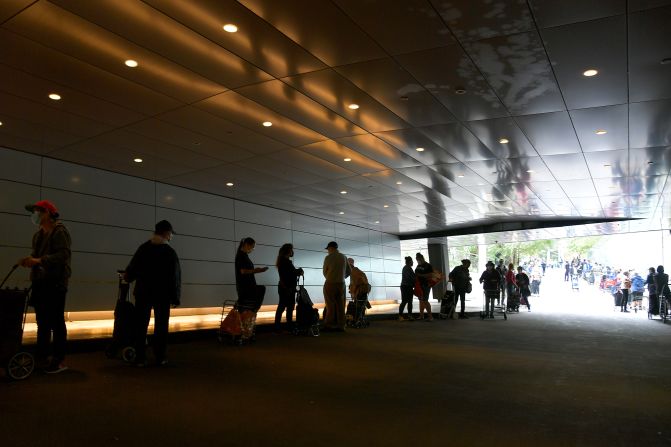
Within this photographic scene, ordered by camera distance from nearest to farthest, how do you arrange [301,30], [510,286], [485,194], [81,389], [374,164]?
[81,389]
[301,30]
[374,164]
[485,194]
[510,286]

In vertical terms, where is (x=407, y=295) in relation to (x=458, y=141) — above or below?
below

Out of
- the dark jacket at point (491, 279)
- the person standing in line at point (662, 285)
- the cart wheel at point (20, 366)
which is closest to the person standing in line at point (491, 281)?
the dark jacket at point (491, 279)

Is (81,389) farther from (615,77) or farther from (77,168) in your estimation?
(77,168)

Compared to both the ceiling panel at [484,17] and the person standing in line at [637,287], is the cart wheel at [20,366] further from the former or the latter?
the person standing in line at [637,287]

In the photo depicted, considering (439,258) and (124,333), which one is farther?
(439,258)

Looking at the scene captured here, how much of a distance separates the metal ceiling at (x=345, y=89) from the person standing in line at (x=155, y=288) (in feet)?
7.75

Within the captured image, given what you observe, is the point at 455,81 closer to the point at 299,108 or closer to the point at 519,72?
the point at 519,72

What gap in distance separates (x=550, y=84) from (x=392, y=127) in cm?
285

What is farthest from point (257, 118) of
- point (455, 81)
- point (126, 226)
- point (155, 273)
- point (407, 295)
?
point (407, 295)

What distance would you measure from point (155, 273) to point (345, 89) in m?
3.75

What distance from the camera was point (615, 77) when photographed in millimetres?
6562

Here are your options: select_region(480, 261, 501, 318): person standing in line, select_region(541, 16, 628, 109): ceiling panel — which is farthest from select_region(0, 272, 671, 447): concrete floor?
select_region(480, 261, 501, 318): person standing in line

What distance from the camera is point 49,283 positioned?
477 centimetres

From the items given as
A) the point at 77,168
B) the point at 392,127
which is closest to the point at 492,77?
the point at 392,127
